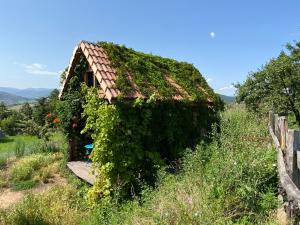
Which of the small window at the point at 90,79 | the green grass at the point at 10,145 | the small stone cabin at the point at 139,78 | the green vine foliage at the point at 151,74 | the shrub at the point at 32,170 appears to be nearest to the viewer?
the small stone cabin at the point at 139,78

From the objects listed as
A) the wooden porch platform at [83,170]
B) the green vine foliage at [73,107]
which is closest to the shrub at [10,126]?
the green vine foliage at [73,107]

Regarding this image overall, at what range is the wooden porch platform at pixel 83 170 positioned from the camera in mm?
10092

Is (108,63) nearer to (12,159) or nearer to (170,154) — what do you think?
(170,154)

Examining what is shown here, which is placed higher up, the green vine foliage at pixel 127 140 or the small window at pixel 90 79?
the small window at pixel 90 79

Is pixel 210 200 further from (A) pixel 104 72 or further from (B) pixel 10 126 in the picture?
(B) pixel 10 126

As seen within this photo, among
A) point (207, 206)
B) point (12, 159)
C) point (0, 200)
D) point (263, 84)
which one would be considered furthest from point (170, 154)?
point (263, 84)

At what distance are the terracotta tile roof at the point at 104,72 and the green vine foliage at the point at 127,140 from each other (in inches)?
11.8

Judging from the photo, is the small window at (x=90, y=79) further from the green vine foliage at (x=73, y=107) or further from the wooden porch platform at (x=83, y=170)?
the wooden porch platform at (x=83, y=170)

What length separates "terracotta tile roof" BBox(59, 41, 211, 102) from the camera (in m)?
8.30

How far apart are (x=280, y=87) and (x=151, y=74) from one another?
10.5 m

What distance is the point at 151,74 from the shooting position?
33.8ft

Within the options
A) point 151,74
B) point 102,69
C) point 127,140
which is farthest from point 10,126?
point 127,140

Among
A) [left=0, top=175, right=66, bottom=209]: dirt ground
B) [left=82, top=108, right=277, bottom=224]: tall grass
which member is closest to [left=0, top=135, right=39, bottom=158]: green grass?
[left=0, top=175, right=66, bottom=209]: dirt ground

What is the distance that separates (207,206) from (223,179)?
82 cm
